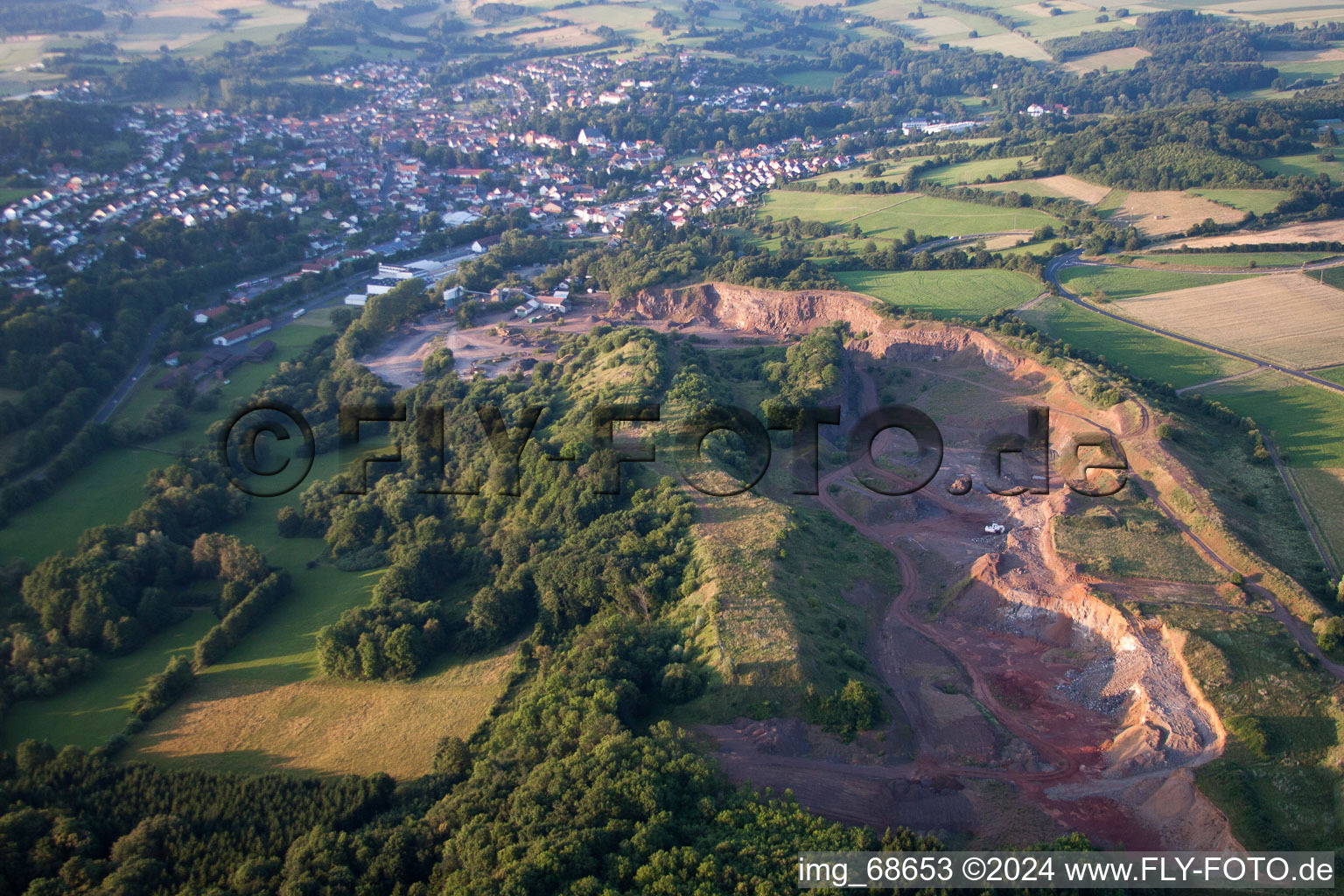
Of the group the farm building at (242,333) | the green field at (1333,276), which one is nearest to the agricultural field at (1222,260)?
the green field at (1333,276)

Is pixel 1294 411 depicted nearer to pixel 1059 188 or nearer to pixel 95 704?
pixel 1059 188

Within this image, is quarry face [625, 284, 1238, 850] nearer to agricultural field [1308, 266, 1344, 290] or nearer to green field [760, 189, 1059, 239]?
agricultural field [1308, 266, 1344, 290]

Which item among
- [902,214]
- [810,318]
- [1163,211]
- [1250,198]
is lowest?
[810,318]

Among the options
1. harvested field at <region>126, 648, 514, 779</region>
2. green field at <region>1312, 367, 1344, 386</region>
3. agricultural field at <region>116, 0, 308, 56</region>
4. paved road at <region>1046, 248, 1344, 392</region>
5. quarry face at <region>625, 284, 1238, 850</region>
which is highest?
agricultural field at <region>116, 0, 308, 56</region>

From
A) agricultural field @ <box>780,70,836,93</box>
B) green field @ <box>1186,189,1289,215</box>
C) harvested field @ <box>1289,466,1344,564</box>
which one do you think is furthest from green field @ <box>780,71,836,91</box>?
harvested field @ <box>1289,466,1344,564</box>

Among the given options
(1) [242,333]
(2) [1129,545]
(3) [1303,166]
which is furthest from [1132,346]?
(1) [242,333]

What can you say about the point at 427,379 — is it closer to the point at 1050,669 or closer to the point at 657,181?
the point at 1050,669

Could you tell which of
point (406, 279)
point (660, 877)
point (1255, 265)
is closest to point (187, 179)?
point (406, 279)
